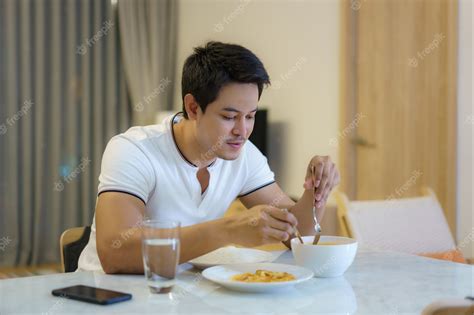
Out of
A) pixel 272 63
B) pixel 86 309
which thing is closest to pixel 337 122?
pixel 272 63

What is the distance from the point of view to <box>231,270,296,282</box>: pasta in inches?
46.3

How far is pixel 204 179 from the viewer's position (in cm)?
180

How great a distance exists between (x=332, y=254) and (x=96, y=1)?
4.09 m

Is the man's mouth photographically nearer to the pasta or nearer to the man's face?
the man's face

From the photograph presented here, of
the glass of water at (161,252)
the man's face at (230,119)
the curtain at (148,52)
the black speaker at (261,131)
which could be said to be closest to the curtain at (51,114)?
the curtain at (148,52)

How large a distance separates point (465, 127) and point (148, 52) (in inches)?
115

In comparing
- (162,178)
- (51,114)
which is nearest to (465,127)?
(162,178)

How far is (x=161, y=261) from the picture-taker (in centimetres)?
110

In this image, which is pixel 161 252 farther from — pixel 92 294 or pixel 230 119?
pixel 230 119

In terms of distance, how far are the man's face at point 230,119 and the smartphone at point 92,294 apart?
605 millimetres

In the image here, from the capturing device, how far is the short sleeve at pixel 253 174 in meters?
1.92

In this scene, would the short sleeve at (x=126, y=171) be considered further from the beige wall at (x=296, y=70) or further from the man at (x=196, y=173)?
the beige wall at (x=296, y=70)

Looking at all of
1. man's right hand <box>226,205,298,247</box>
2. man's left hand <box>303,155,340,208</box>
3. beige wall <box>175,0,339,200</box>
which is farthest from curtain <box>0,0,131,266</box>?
man's right hand <box>226,205,298,247</box>

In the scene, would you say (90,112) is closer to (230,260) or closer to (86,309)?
(230,260)
